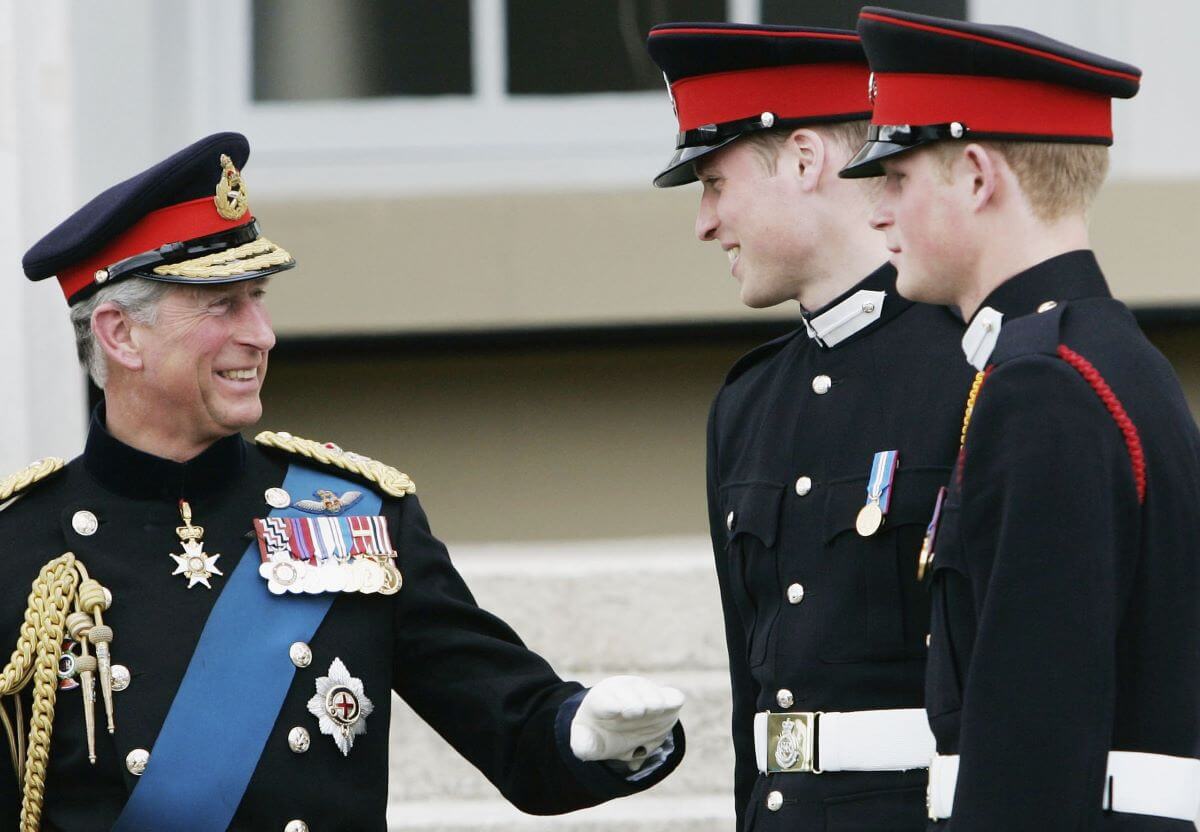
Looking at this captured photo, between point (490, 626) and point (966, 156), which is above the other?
point (966, 156)

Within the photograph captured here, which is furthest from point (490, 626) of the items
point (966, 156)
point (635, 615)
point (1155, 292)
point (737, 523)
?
point (1155, 292)

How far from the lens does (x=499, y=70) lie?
4.78 meters

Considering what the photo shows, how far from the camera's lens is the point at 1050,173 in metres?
2.21

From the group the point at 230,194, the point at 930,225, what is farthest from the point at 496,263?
the point at 930,225

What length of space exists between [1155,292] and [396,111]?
6.09ft

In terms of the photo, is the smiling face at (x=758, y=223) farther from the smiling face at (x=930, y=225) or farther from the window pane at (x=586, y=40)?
the window pane at (x=586, y=40)

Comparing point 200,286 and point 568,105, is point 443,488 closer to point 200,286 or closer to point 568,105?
point 568,105

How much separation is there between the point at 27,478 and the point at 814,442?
1142 mm

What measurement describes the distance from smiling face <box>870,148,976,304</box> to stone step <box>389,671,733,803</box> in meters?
2.31

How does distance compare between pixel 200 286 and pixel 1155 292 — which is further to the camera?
pixel 1155 292

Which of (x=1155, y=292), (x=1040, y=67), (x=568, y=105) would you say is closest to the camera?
(x=1040, y=67)

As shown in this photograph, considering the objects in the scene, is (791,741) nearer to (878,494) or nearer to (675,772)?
(878,494)

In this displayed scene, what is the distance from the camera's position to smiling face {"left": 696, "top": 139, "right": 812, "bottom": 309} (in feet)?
9.37

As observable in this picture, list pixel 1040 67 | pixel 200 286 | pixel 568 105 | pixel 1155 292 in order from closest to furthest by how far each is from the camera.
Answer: pixel 1040 67 → pixel 200 286 → pixel 1155 292 → pixel 568 105
